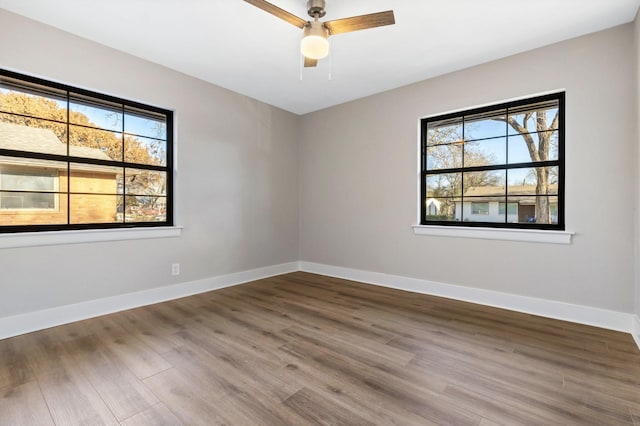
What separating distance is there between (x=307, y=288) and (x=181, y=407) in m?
2.37

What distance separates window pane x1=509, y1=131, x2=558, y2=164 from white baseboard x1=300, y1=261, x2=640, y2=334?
1.39m

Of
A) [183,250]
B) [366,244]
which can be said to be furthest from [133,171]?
[366,244]

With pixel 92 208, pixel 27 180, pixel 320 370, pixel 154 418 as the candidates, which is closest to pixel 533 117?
pixel 320 370

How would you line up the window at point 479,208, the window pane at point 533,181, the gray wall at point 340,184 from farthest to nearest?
the window at point 479,208, the window pane at point 533,181, the gray wall at point 340,184

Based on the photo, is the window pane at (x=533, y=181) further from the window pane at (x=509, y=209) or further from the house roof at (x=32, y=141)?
the house roof at (x=32, y=141)

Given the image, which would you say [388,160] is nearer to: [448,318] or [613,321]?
[448,318]

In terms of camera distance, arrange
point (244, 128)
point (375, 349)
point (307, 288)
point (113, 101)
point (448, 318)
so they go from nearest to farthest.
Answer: point (375, 349) < point (448, 318) < point (113, 101) < point (307, 288) < point (244, 128)

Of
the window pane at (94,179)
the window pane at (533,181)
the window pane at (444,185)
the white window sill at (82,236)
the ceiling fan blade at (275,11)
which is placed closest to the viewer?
the ceiling fan blade at (275,11)

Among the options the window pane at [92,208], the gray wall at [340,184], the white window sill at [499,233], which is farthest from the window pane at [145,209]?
the white window sill at [499,233]

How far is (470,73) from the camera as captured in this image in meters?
3.31

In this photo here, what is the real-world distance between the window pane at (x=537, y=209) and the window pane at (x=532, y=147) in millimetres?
384

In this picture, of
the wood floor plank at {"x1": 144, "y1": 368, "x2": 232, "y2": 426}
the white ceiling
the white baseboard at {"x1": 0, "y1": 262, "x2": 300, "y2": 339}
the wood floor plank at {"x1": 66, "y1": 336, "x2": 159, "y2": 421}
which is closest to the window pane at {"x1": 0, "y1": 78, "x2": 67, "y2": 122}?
the white ceiling

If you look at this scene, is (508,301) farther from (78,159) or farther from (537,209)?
(78,159)

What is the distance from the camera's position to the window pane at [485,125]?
3.23 meters
